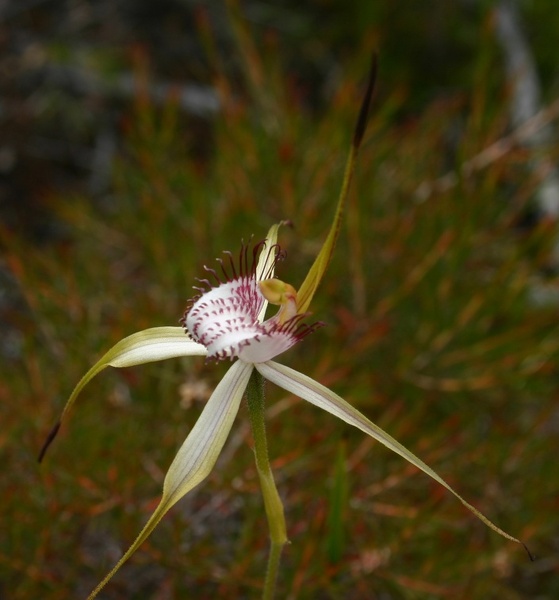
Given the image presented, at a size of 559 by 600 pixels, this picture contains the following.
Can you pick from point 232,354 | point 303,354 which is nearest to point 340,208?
point 232,354

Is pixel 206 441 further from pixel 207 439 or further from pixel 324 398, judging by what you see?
pixel 324 398

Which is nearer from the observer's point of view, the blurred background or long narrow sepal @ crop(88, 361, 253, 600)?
long narrow sepal @ crop(88, 361, 253, 600)

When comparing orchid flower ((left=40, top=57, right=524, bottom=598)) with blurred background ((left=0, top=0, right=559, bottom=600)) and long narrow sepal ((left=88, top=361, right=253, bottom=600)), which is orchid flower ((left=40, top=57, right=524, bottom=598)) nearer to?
long narrow sepal ((left=88, top=361, right=253, bottom=600))

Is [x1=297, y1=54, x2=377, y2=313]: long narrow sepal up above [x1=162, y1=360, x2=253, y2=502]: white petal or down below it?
above

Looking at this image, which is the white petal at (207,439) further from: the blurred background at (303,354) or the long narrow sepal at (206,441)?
the blurred background at (303,354)

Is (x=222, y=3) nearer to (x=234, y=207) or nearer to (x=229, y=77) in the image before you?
(x=229, y=77)

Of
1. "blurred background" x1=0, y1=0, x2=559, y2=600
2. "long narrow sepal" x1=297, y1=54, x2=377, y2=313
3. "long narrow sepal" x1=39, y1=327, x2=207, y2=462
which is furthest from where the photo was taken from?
"blurred background" x1=0, y1=0, x2=559, y2=600

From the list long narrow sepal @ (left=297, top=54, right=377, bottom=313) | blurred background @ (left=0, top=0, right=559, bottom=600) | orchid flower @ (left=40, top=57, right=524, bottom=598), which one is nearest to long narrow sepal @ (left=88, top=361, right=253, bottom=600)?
orchid flower @ (left=40, top=57, right=524, bottom=598)
